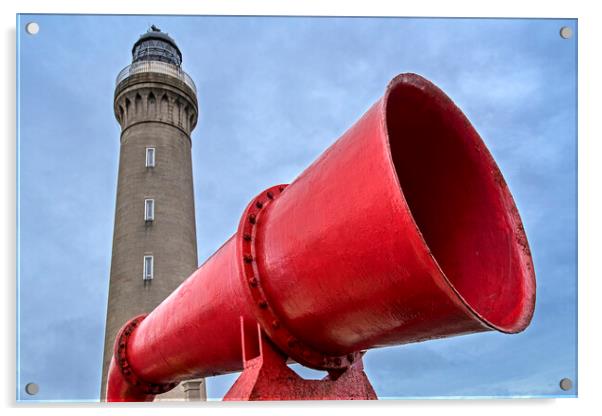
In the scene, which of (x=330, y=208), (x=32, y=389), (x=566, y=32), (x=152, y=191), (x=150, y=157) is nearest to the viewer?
(x=330, y=208)

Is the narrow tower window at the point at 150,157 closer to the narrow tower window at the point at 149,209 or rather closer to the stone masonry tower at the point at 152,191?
the stone masonry tower at the point at 152,191

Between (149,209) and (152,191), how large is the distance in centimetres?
33

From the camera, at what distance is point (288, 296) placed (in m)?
1.53

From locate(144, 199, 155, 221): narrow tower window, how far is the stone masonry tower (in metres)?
0.02

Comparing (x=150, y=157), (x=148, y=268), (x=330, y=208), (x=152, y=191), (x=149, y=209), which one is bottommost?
Result: (x=330, y=208)

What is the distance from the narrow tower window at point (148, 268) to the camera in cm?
884

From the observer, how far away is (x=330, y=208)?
4.50 feet

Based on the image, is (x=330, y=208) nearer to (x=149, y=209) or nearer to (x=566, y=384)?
(x=566, y=384)

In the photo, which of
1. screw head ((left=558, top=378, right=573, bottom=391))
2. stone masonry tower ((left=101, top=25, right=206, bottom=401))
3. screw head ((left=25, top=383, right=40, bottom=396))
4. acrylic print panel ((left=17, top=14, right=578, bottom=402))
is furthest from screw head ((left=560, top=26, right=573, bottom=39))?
stone masonry tower ((left=101, top=25, right=206, bottom=401))

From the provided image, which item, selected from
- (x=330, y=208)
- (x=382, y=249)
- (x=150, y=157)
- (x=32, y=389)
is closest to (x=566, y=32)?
(x=330, y=208)

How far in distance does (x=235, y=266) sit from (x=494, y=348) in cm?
206

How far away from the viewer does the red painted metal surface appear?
1.21 metres

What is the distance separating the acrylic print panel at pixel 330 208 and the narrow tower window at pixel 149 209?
3.13m
